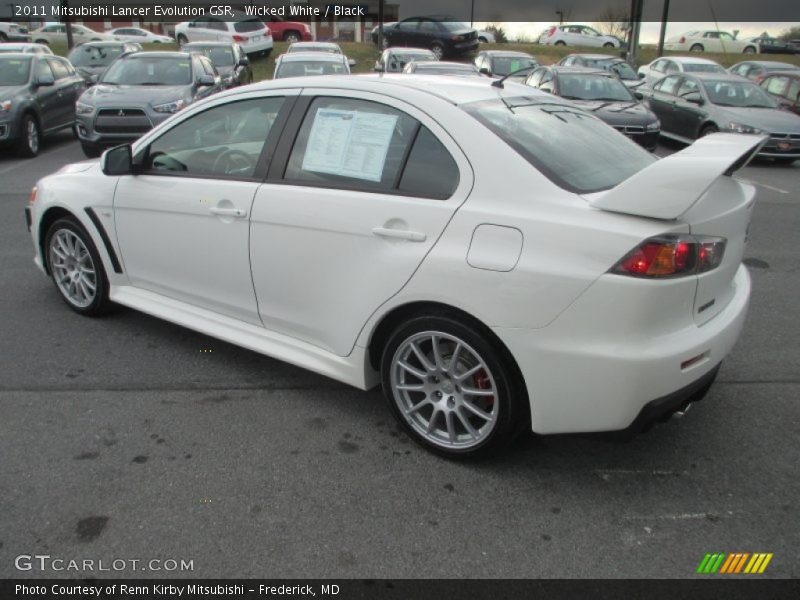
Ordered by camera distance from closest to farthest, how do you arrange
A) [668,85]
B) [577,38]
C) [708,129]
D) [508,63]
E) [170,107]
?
[170,107] → [708,129] → [668,85] → [508,63] → [577,38]

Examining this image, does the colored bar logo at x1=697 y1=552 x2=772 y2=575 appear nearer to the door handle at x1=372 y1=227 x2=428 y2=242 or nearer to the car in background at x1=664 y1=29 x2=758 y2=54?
the door handle at x1=372 y1=227 x2=428 y2=242

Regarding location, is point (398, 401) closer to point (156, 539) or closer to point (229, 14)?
point (156, 539)

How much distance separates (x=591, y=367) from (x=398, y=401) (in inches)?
39.0

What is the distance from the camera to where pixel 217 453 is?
3277 mm

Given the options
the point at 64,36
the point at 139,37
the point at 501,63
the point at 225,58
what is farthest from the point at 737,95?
the point at 64,36

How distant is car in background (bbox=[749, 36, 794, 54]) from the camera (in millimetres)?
43156

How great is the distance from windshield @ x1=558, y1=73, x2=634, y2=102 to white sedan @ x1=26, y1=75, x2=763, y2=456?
9887mm

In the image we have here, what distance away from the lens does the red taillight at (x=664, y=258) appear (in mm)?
2607

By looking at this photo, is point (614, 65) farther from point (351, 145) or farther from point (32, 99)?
point (351, 145)

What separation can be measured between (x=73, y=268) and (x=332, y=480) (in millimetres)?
2799

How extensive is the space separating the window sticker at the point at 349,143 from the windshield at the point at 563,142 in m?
0.42
